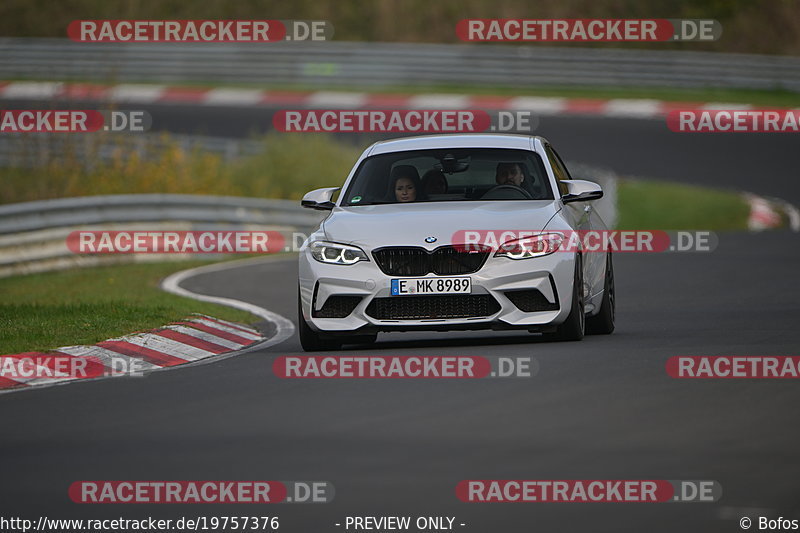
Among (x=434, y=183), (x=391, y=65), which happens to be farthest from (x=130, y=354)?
(x=391, y=65)

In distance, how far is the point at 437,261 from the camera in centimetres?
1158

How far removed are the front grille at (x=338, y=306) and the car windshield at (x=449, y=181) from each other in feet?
4.01

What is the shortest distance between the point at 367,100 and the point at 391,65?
2568 mm

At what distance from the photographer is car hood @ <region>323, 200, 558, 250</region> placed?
38.3ft

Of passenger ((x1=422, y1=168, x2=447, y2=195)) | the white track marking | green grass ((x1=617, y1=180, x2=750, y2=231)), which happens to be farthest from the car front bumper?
green grass ((x1=617, y1=180, x2=750, y2=231))

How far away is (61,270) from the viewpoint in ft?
74.6

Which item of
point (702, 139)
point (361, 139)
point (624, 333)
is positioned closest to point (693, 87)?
point (702, 139)

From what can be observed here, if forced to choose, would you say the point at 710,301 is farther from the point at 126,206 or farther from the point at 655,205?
the point at 655,205

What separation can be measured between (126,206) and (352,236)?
502 inches
